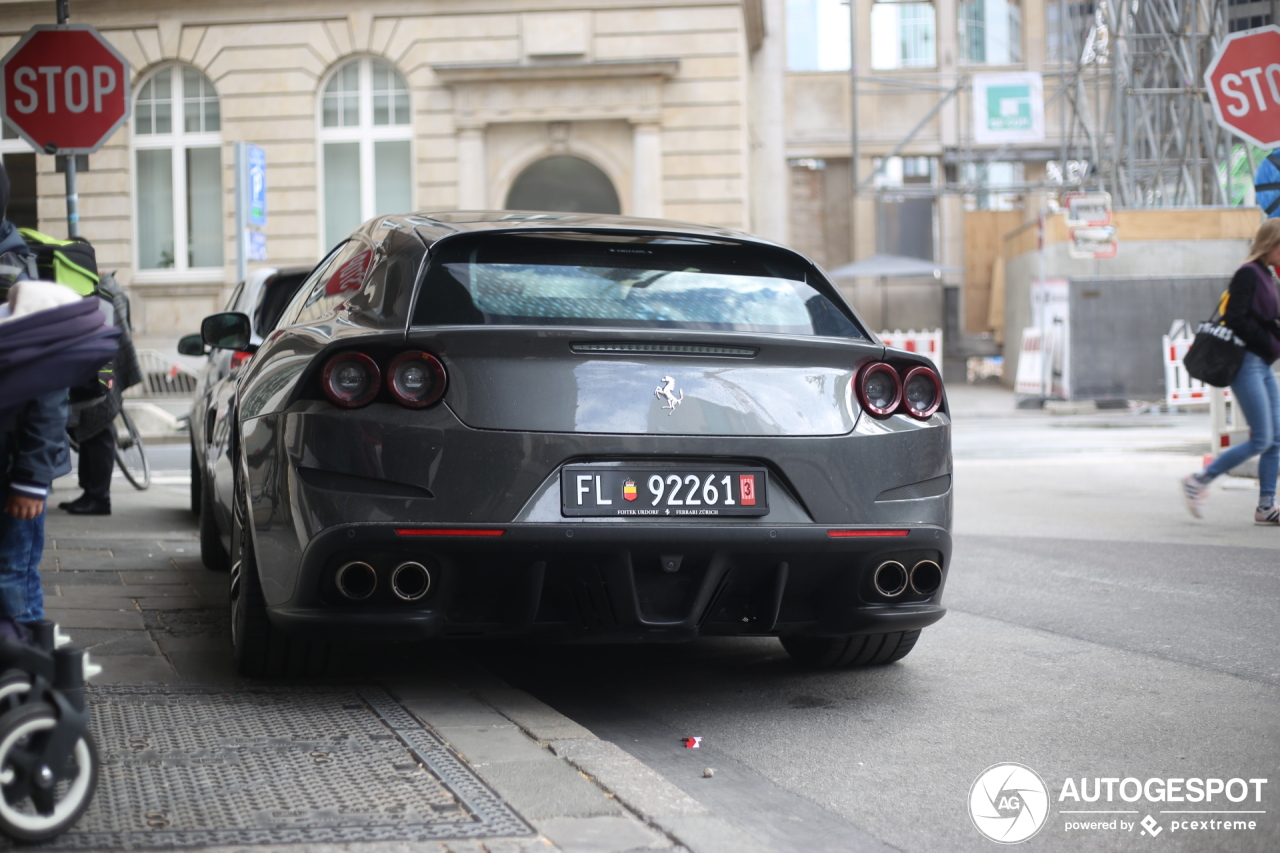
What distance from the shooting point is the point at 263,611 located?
4.45 meters

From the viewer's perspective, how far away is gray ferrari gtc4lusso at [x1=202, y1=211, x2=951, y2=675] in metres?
3.91

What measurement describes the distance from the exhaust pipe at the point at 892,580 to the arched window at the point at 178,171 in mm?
24998

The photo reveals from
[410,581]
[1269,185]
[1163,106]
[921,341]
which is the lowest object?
[410,581]

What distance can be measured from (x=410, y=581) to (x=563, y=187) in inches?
947

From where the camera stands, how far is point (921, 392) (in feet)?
14.4

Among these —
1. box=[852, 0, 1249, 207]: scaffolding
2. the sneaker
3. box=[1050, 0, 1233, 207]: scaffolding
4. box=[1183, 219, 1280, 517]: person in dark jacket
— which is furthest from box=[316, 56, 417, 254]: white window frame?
box=[1183, 219, 1280, 517]: person in dark jacket

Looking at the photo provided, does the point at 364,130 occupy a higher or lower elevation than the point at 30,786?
higher

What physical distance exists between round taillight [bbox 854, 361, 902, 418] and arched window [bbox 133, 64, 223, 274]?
24875 millimetres

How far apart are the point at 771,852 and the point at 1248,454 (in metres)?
6.56

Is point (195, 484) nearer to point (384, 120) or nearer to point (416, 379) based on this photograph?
point (416, 379)

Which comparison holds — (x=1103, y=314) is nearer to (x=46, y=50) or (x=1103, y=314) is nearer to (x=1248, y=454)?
(x=1248, y=454)

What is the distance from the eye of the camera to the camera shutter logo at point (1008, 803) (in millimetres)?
3316

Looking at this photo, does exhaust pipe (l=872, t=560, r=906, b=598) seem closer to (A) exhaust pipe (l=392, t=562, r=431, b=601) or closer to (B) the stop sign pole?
(A) exhaust pipe (l=392, t=562, r=431, b=601)

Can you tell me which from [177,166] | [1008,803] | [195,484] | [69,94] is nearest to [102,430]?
[195,484]
